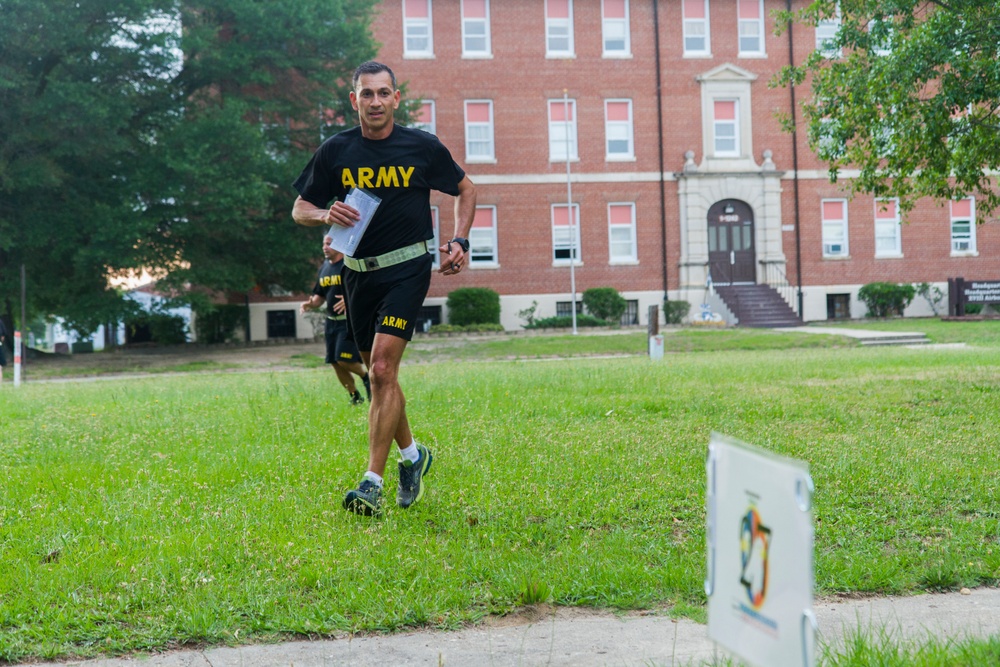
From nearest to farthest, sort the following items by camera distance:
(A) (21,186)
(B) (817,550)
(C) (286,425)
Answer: (B) (817,550) → (C) (286,425) → (A) (21,186)

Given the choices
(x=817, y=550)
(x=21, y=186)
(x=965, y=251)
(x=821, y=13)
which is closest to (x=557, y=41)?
(x=965, y=251)

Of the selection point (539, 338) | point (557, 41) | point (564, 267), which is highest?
point (557, 41)

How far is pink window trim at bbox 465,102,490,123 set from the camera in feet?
118

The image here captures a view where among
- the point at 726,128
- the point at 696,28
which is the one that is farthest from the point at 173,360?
the point at 696,28

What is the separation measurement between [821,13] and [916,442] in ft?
26.2

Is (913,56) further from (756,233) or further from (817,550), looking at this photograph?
(756,233)

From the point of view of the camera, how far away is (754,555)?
1.82 metres

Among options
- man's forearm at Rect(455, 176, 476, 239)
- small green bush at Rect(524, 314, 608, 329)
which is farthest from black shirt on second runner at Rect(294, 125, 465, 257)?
small green bush at Rect(524, 314, 608, 329)

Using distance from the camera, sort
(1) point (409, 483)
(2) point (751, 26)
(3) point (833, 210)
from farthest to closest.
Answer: (3) point (833, 210) → (2) point (751, 26) → (1) point (409, 483)

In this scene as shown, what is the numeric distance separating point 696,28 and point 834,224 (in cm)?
888

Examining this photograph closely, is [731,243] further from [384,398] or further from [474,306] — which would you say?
[384,398]

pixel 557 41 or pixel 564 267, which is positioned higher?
pixel 557 41

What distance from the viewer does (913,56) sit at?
10.5 metres

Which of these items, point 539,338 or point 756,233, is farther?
point 756,233
